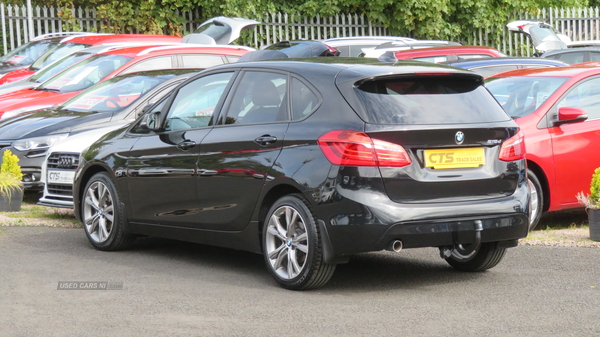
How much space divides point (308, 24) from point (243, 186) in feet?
60.3

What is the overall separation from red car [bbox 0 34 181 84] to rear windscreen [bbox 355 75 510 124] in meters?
11.3

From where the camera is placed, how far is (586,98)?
914cm

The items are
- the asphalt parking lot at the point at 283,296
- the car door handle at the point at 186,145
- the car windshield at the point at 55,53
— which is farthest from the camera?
the car windshield at the point at 55,53

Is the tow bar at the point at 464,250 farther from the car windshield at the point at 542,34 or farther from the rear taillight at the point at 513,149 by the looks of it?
the car windshield at the point at 542,34

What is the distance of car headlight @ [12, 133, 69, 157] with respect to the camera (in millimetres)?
10500

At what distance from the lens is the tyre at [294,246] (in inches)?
234

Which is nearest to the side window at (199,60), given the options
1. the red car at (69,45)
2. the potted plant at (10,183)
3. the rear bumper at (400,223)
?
the red car at (69,45)

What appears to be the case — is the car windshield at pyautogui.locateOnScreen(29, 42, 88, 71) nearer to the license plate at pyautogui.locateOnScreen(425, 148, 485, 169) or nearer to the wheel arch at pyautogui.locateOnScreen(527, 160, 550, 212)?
the wheel arch at pyautogui.locateOnScreen(527, 160, 550, 212)

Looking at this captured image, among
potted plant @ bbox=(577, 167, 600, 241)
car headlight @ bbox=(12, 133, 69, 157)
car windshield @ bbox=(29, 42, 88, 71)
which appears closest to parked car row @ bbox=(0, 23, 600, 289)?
potted plant @ bbox=(577, 167, 600, 241)

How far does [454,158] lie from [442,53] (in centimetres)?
871

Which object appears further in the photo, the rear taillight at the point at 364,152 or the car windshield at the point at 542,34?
the car windshield at the point at 542,34

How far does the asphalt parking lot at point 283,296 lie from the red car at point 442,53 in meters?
6.39

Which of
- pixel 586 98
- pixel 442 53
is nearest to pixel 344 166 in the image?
pixel 586 98

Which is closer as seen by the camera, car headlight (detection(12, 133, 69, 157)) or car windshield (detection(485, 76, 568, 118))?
car windshield (detection(485, 76, 568, 118))
